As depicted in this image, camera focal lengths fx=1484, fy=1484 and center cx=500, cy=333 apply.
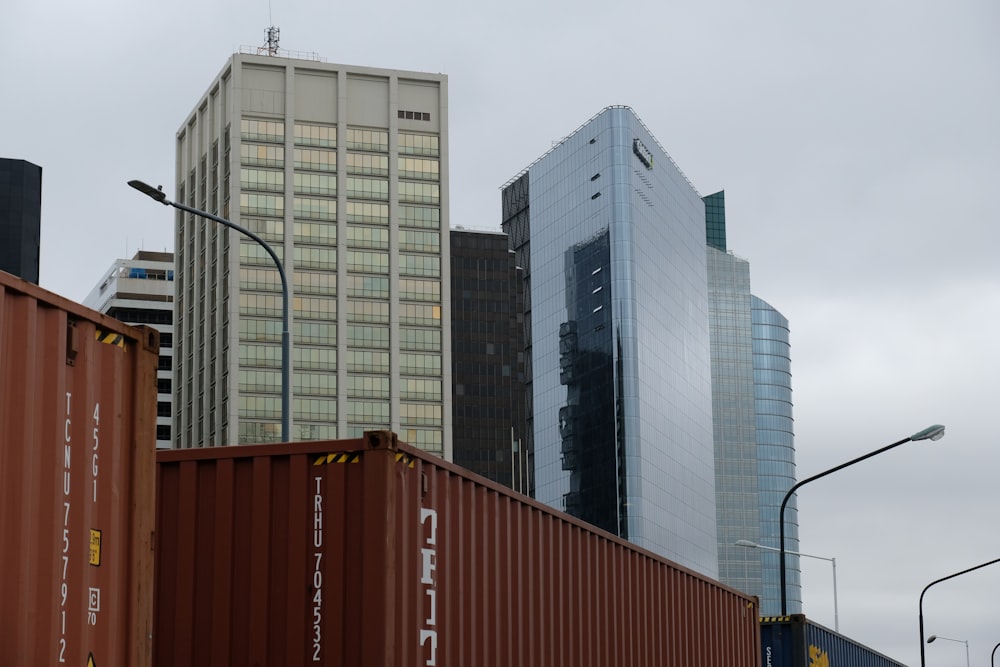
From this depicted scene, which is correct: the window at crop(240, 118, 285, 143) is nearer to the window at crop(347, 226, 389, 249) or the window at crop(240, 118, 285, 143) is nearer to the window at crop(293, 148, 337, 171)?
the window at crop(293, 148, 337, 171)

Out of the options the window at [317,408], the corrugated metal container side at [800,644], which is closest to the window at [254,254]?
the window at [317,408]

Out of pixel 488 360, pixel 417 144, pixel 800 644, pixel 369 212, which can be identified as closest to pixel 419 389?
pixel 369 212

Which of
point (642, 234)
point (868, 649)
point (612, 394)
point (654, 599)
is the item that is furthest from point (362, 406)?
point (654, 599)

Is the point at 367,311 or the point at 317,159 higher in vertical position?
the point at 317,159

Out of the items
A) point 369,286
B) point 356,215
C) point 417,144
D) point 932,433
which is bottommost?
point 932,433

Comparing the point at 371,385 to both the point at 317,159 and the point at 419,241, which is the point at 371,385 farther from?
the point at 317,159

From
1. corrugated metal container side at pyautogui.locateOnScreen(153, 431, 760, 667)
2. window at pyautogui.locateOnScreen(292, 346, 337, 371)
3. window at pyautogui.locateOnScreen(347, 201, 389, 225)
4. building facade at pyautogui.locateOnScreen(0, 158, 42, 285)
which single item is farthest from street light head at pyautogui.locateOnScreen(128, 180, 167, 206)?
window at pyautogui.locateOnScreen(347, 201, 389, 225)

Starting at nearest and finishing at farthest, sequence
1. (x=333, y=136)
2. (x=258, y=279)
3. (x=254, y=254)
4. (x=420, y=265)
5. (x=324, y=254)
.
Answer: (x=258, y=279), (x=254, y=254), (x=324, y=254), (x=333, y=136), (x=420, y=265)

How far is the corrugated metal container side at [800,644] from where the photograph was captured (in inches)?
955

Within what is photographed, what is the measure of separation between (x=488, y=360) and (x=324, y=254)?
3067 centimetres

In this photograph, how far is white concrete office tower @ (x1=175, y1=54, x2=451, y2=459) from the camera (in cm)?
15025

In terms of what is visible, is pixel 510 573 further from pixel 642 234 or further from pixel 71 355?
pixel 642 234

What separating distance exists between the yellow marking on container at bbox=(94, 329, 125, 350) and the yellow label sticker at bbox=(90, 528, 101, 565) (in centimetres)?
113

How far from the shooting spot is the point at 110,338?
8.99m
